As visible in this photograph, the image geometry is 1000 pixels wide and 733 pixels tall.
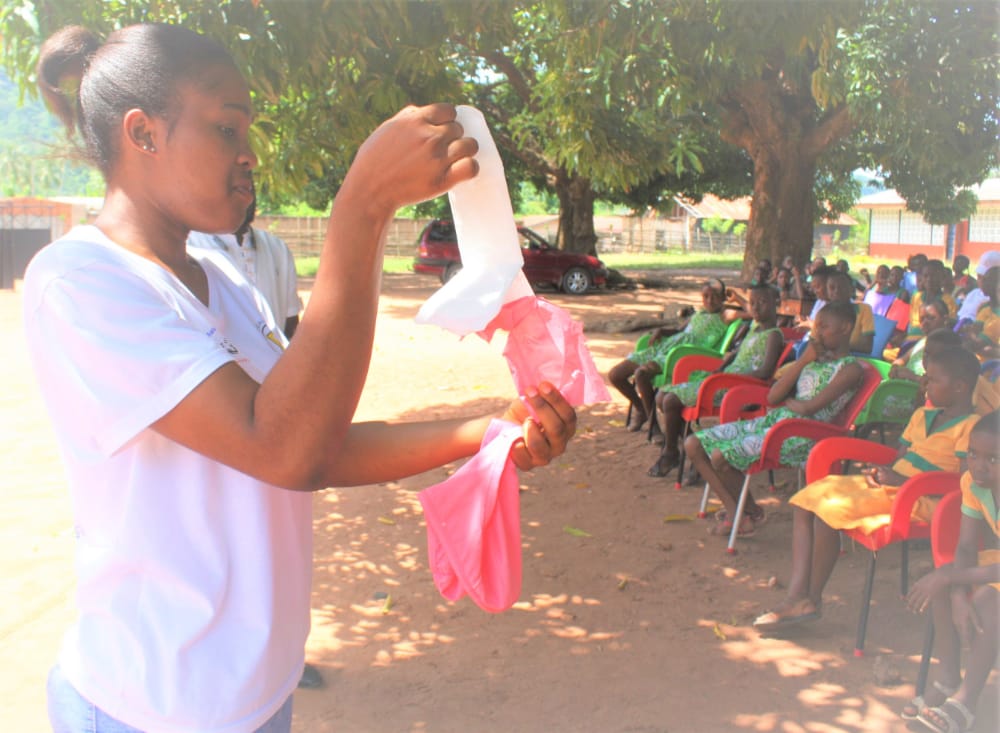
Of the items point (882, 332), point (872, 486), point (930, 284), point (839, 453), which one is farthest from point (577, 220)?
point (872, 486)

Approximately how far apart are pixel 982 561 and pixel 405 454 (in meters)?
2.76

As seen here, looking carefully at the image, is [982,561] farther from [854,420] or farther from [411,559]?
[411,559]

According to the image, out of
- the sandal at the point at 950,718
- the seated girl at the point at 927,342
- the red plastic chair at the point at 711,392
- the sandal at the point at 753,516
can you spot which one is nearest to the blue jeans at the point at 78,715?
the sandal at the point at 950,718

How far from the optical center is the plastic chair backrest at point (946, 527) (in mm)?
3354

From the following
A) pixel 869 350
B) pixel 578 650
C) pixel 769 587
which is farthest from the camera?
pixel 869 350

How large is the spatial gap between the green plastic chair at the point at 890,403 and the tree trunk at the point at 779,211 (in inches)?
342

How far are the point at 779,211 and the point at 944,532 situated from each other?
35.9 feet

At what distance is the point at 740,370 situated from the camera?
6082 mm

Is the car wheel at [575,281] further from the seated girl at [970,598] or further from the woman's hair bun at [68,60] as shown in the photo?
the woman's hair bun at [68,60]

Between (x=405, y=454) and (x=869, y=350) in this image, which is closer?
(x=405, y=454)

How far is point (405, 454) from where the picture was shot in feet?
4.22

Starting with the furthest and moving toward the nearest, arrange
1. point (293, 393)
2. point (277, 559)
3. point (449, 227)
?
1. point (449, 227)
2. point (277, 559)
3. point (293, 393)

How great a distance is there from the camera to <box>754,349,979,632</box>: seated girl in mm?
3727

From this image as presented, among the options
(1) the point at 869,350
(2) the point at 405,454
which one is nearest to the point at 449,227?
(1) the point at 869,350
